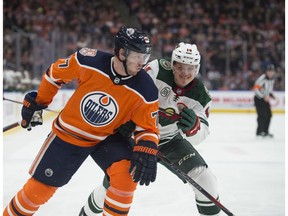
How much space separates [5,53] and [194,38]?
419cm

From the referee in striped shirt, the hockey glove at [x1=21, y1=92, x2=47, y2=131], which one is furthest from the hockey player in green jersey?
the referee in striped shirt

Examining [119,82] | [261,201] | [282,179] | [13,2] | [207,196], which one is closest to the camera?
[119,82]

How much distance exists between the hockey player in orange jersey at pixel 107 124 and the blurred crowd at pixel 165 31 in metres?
5.13

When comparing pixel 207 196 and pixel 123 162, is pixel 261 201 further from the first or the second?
pixel 123 162

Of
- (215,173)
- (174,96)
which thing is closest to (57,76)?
(174,96)

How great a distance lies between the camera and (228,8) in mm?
13188

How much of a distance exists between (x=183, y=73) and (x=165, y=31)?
9.49m

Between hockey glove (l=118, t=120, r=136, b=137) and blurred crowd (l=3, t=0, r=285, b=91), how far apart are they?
16.7 ft

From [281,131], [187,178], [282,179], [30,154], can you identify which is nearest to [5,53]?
[30,154]

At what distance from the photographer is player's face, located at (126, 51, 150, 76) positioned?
2053 millimetres

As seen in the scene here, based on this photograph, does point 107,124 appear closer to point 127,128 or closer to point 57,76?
point 127,128

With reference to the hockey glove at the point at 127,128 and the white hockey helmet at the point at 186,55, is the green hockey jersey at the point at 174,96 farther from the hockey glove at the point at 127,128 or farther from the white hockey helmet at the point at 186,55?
the hockey glove at the point at 127,128

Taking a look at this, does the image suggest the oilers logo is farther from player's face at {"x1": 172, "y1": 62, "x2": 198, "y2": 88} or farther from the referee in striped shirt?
the referee in striped shirt

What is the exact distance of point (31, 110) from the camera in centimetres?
229
